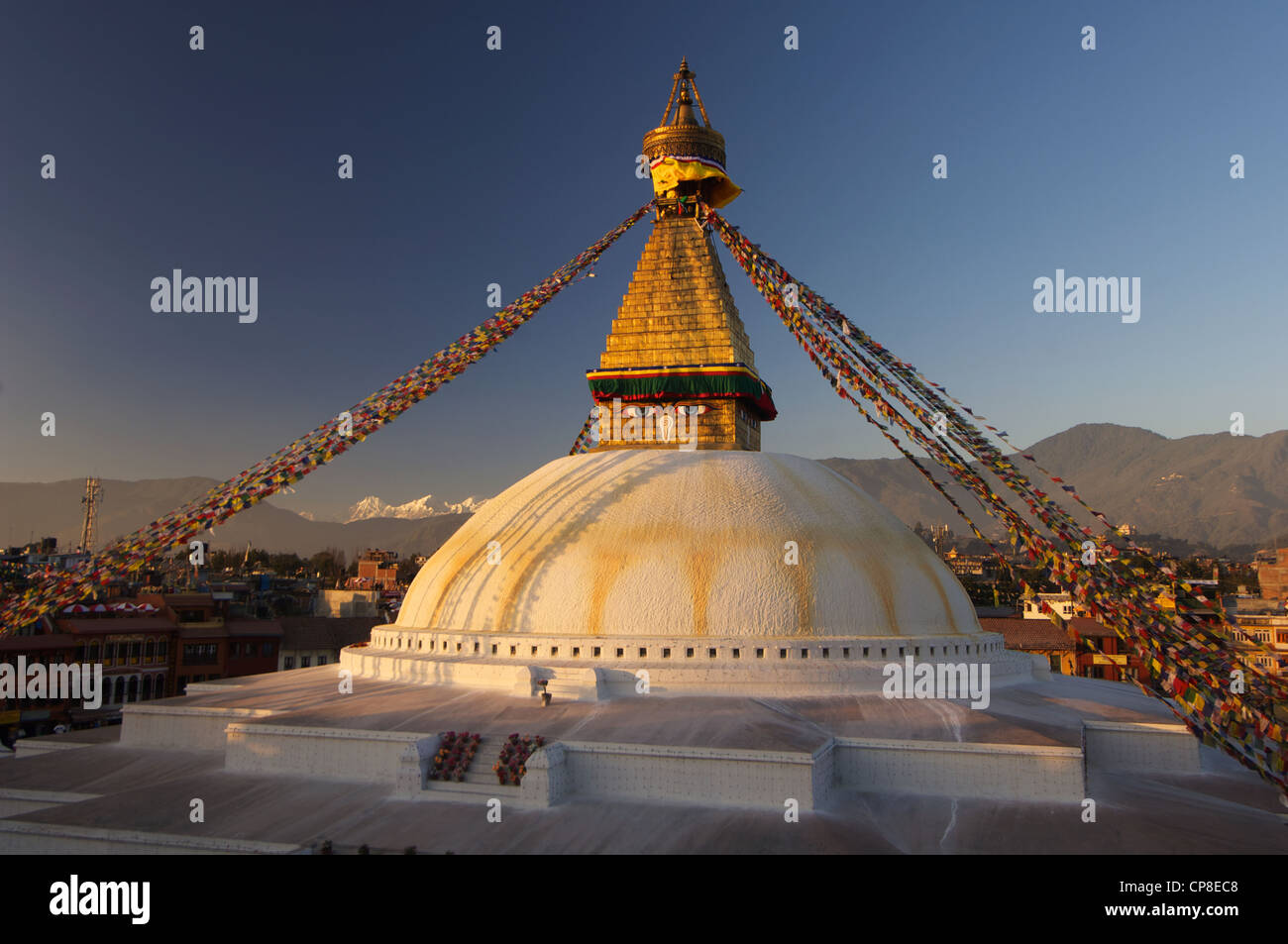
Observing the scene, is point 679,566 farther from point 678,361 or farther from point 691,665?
point 678,361

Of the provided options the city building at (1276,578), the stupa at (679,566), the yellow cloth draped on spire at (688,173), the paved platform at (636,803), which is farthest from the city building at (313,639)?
the city building at (1276,578)

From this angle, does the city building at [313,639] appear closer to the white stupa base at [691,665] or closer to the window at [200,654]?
the window at [200,654]

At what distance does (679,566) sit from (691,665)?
1.70 metres

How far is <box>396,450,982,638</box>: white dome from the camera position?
47.4 ft

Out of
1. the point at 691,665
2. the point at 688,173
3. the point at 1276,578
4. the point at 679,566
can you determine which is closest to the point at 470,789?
the point at 691,665

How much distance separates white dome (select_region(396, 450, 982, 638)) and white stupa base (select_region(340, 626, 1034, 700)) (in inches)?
11.4

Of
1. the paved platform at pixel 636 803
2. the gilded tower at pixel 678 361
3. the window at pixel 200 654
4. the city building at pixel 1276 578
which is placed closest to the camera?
the paved platform at pixel 636 803

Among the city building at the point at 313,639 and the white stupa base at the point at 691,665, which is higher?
the white stupa base at the point at 691,665

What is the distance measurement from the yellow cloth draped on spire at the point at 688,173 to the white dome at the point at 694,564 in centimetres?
694

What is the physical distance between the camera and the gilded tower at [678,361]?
18703 millimetres

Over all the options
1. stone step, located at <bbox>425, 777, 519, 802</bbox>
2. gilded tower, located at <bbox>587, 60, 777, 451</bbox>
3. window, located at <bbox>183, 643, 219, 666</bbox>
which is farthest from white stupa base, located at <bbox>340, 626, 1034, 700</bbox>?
window, located at <bbox>183, 643, 219, 666</bbox>

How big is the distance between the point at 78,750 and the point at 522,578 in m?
7.38

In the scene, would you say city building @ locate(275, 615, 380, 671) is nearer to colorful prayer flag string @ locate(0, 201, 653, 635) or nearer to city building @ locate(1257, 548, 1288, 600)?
colorful prayer flag string @ locate(0, 201, 653, 635)
